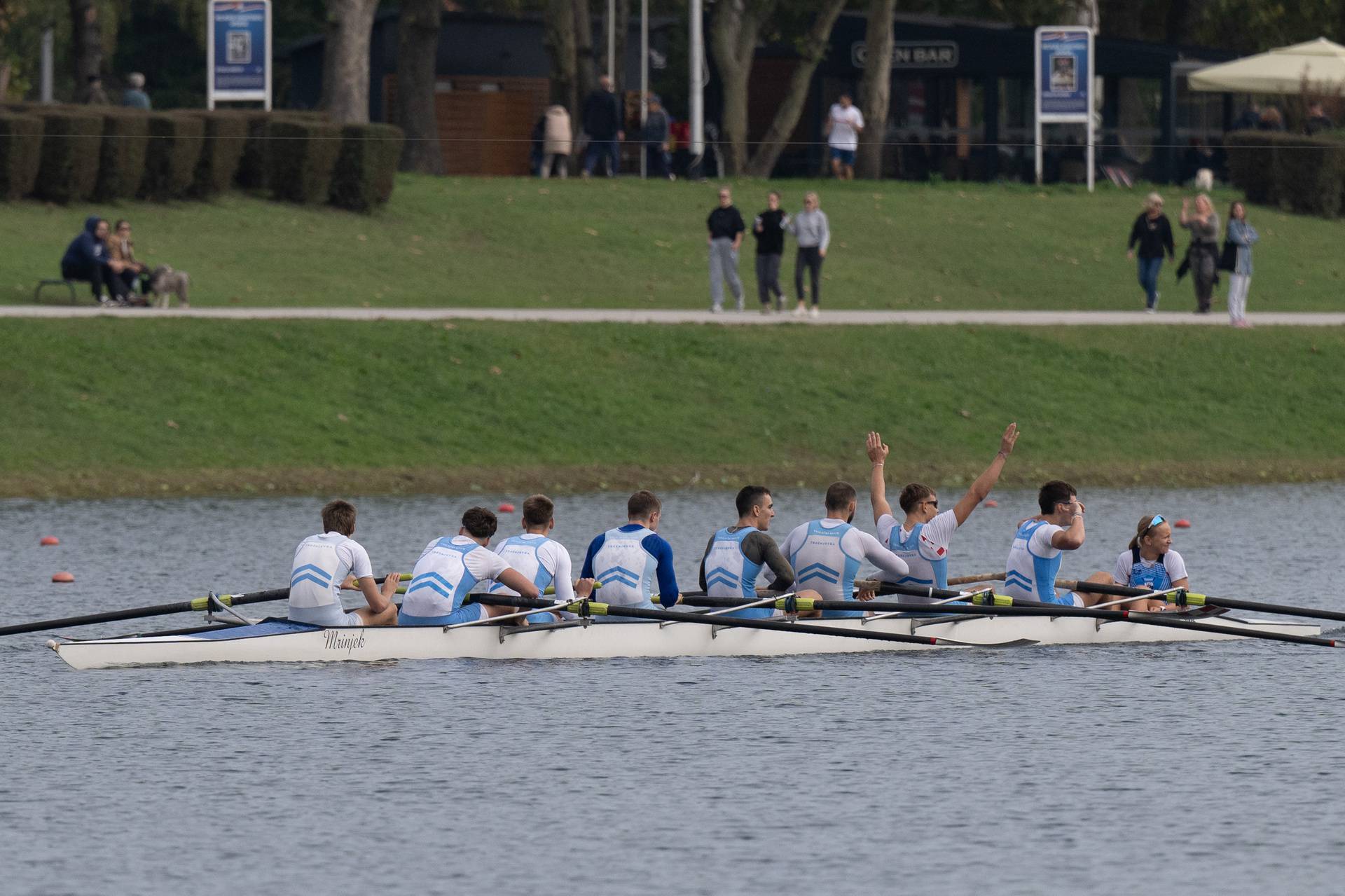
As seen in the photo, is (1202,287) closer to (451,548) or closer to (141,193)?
(141,193)

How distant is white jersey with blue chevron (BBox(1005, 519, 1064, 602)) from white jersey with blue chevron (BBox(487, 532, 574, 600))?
12.5 ft

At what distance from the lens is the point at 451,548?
746 inches

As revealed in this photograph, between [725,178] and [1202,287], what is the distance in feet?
46.4

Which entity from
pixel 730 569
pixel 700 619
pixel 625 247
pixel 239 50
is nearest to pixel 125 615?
pixel 700 619

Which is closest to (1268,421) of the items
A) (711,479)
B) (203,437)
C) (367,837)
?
(711,479)

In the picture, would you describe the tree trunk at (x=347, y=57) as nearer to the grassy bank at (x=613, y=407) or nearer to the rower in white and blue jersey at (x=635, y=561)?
the grassy bank at (x=613, y=407)

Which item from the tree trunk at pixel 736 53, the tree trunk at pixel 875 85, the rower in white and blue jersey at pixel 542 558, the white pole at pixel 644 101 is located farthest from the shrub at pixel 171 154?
the rower in white and blue jersey at pixel 542 558

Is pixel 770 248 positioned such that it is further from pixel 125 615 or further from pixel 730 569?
pixel 125 615

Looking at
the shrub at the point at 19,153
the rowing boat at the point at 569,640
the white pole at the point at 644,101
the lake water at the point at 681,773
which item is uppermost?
the white pole at the point at 644,101

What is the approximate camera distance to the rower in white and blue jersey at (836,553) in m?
19.4

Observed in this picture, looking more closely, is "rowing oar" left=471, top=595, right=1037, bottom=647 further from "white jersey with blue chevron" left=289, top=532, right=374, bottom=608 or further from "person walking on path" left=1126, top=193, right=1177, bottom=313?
A: "person walking on path" left=1126, top=193, right=1177, bottom=313

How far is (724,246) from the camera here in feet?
127

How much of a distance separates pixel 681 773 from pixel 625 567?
3.44m

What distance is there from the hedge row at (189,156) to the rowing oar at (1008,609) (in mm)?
25553
